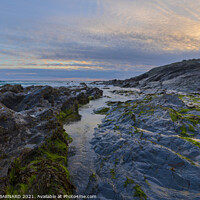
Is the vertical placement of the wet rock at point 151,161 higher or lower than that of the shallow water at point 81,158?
higher

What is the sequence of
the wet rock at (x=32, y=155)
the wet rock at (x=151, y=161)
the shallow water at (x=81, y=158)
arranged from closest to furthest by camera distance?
the wet rock at (x=32, y=155), the wet rock at (x=151, y=161), the shallow water at (x=81, y=158)

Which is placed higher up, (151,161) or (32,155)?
(32,155)

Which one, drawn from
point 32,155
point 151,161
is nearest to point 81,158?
point 32,155

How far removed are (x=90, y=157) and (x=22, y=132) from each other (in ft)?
9.69

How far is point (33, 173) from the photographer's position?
3.42 metres

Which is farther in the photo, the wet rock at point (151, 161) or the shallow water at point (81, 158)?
the shallow water at point (81, 158)

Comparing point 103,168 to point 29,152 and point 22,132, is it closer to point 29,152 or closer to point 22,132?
point 29,152

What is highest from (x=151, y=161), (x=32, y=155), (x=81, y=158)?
(x=32, y=155)

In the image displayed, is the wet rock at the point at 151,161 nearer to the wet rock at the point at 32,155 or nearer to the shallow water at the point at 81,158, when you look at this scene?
the shallow water at the point at 81,158

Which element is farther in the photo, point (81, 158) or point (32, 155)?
point (81, 158)

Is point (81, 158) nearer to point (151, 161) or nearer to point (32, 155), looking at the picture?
point (32, 155)

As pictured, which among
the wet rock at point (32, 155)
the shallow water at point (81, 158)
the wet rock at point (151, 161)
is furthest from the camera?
the shallow water at point (81, 158)

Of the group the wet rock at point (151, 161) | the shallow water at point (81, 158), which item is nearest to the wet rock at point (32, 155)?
the shallow water at point (81, 158)

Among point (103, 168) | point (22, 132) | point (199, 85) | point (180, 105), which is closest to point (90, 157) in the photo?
point (103, 168)
